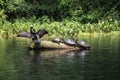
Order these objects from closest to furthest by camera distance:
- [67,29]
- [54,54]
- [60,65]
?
[60,65] < [54,54] < [67,29]

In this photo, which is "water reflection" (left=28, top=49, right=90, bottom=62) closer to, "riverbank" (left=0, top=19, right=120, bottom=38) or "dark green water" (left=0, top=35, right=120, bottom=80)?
"dark green water" (left=0, top=35, right=120, bottom=80)

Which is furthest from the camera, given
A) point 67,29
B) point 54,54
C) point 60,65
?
point 67,29

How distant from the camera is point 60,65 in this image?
22109mm

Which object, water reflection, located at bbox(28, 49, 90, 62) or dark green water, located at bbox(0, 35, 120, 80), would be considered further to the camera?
water reflection, located at bbox(28, 49, 90, 62)

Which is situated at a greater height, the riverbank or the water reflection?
the riverbank

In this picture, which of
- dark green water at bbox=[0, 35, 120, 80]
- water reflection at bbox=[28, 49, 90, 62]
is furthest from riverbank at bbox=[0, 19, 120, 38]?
dark green water at bbox=[0, 35, 120, 80]

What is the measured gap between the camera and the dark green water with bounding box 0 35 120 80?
61.9 feet

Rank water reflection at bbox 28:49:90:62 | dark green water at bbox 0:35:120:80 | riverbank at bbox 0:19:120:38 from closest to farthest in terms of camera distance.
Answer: dark green water at bbox 0:35:120:80 → water reflection at bbox 28:49:90:62 → riverbank at bbox 0:19:120:38

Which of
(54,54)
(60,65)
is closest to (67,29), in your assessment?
(54,54)

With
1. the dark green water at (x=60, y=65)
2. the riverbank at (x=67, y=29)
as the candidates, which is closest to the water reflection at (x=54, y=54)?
the dark green water at (x=60, y=65)

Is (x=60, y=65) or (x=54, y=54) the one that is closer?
(x=60, y=65)

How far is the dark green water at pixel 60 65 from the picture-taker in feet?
61.9

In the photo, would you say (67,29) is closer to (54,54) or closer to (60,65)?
(54,54)

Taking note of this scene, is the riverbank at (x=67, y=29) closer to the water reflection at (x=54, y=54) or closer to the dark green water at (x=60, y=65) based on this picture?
the water reflection at (x=54, y=54)
